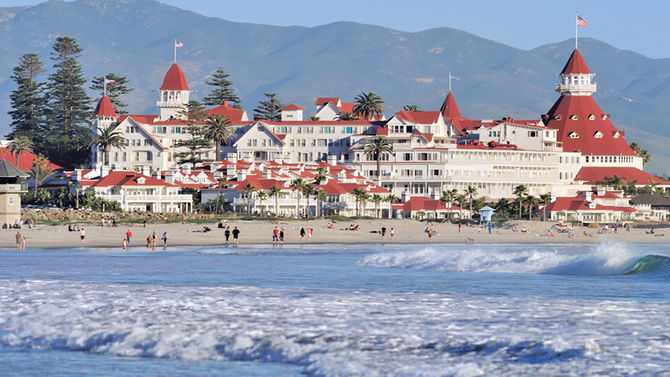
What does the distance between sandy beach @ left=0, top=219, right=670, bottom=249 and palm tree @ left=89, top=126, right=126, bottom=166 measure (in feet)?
121

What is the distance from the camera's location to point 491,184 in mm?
122875

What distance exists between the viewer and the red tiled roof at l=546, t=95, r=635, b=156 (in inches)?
5344

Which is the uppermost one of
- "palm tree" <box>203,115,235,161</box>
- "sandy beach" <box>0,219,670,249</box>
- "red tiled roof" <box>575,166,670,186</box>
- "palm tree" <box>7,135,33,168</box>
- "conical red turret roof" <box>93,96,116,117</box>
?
"conical red turret roof" <box>93,96,116,117</box>

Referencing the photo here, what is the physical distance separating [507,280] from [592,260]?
8.41 metres

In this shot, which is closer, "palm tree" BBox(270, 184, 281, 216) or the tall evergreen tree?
"palm tree" BBox(270, 184, 281, 216)

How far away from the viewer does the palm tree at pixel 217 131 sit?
421 ft

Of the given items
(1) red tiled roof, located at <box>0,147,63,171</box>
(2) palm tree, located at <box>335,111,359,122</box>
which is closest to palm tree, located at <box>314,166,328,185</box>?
(1) red tiled roof, located at <box>0,147,63,171</box>

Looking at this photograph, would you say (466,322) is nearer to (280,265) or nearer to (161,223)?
(280,265)

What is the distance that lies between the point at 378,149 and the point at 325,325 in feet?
315

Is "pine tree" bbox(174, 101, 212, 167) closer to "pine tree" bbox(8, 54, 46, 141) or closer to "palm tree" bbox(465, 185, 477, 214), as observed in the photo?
"pine tree" bbox(8, 54, 46, 141)

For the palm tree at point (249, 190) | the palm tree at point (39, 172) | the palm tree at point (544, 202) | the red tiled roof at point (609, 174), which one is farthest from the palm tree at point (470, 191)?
the palm tree at point (39, 172)

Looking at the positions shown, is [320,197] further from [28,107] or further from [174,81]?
[28,107]

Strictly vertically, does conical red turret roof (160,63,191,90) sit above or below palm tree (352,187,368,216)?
above

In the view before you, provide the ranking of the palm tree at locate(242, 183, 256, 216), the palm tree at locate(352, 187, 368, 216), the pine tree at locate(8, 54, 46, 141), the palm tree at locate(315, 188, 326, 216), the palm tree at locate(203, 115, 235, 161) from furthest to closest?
the pine tree at locate(8, 54, 46, 141), the palm tree at locate(203, 115, 235, 161), the palm tree at locate(315, 188, 326, 216), the palm tree at locate(352, 187, 368, 216), the palm tree at locate(242, 183, 256, 216)
